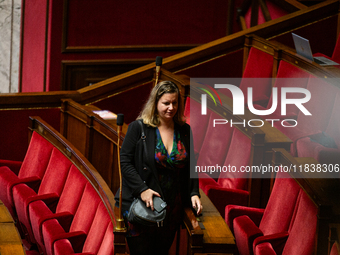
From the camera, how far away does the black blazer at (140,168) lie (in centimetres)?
49

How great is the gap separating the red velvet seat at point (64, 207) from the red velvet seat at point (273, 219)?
0.76 ft

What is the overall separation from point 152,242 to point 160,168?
8cm

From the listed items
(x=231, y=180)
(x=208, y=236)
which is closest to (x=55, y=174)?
(x=231, y=180)

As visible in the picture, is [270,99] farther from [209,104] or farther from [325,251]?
[325,251]

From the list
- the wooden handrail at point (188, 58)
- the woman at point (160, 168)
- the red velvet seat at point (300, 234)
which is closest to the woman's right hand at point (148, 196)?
the woman at point (160, 168)

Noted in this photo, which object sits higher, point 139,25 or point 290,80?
point 139,25

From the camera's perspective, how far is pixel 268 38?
112 centimetres

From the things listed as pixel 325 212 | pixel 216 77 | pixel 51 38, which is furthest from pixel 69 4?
pixel 325 212

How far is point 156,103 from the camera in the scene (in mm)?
510

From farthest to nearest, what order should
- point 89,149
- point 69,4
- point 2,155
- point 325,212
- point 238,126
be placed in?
point 69,4 < point 2,155 < point 89,149 < point 238,126 < point 325,212

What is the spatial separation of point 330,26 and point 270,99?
32 cm

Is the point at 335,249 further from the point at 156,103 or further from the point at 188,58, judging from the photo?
the point at 188,58

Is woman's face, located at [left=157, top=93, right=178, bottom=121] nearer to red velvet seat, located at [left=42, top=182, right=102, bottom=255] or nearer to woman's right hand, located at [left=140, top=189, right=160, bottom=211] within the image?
woman's right hand, located at [left=140, top=189, right=160, bottom=211]

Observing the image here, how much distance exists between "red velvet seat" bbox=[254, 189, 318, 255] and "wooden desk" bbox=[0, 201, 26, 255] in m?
0.27
